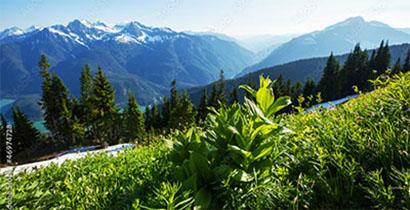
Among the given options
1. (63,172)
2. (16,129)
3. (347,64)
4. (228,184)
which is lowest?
(16,129)

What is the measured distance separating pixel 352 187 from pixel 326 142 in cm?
66

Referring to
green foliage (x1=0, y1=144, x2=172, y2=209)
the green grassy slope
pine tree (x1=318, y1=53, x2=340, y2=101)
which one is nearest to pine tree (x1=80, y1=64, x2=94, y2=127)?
green foliage (x1=0, y1=144, x2=172, y2=209)

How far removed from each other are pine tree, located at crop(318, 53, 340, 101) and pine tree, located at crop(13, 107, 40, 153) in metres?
71.1

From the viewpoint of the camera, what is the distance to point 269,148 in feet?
9.29

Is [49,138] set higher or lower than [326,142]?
lower

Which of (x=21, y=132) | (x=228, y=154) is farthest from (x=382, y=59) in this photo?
(x=21, y=132)

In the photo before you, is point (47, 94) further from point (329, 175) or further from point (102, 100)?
point (329, 175)

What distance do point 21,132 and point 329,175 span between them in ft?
225

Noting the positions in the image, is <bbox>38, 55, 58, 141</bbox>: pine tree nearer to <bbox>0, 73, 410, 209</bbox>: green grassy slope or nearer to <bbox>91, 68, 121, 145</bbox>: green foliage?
<bbox>91, 68, 121, 145</bbox>: green foliage

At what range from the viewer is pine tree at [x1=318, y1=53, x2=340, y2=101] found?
247ft

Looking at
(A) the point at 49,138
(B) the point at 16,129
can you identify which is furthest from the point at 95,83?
(A) the point at 49,138

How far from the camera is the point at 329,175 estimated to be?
2742mm

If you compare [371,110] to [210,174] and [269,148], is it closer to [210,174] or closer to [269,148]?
[269,148]

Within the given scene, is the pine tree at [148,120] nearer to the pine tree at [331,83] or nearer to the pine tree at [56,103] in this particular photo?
the pine tree at [56,103]
